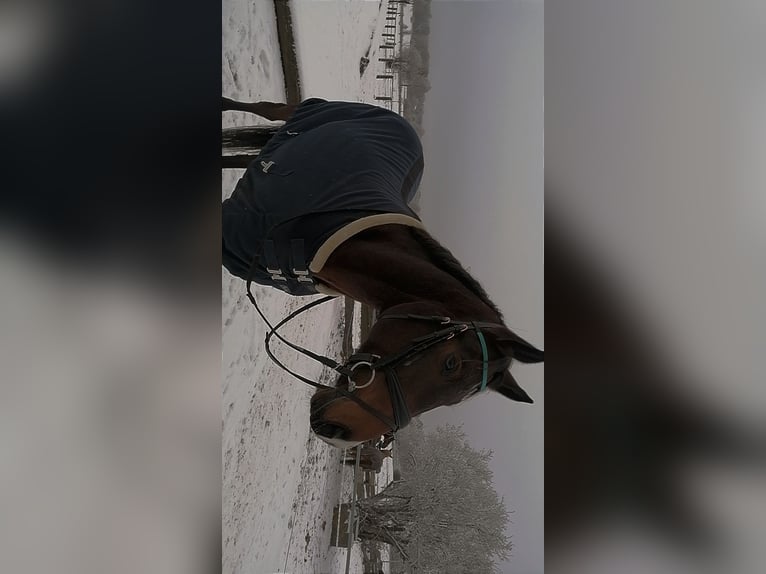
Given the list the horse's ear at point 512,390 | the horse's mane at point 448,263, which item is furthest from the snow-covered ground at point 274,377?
the horse's ear at point 512,390

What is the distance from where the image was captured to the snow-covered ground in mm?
916

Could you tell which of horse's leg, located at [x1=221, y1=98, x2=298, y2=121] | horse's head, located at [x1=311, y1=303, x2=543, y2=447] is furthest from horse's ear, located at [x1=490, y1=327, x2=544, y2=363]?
horse's leg, located at [x1=221, y1=98, x2=298, y2=121]

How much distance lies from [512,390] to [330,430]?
0.29m

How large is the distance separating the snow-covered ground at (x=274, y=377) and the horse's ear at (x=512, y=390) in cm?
29

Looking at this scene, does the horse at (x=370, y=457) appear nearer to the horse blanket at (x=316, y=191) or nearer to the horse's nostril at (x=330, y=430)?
the horse's nostril at (x=330, y=430)

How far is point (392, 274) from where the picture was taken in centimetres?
87

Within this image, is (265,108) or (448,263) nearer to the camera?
(448,263)

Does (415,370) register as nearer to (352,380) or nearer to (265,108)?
(352,380)

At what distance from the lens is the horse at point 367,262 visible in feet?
2.72

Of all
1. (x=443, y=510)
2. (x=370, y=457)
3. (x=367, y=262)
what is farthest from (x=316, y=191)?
(x=443, y=510)
